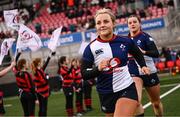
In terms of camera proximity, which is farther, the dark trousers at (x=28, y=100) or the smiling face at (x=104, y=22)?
the dark trousers at (x=28, y=100)

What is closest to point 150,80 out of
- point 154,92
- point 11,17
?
point 154,92

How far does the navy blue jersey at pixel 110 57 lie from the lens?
267 inches

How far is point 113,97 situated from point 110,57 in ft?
1.88

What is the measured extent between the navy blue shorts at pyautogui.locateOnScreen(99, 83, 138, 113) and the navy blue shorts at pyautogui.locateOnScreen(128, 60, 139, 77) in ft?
6.74

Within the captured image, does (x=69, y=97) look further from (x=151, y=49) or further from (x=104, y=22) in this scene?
(x=104, y=22)

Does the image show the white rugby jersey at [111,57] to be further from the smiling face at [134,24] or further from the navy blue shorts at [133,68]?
the smiling face at [134,24]

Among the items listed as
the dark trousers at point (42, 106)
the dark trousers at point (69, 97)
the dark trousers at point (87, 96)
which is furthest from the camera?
the dark trousers at point (87, 96)

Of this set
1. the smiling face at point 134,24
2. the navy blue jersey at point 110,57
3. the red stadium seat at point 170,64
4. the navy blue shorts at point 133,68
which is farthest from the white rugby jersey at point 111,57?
the red stadium seat at point 170,64

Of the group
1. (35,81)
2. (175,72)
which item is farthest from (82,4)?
(35,81)

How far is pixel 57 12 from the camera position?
36.3 meters

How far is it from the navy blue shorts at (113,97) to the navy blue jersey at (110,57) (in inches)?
2.3

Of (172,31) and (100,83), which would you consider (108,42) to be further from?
(172,31)

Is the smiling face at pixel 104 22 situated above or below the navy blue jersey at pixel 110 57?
above

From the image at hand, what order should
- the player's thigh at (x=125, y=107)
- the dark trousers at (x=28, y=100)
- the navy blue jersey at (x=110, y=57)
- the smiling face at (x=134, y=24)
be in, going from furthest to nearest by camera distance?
the dark trousers at (x=28, y=100) → the smiling face at (x=134, y=24) → the navy blue jersey at (x=110, y=57) → the player's thigh at (x=125, y=107)
